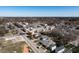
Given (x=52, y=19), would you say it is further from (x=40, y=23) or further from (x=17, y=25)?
(x=17, y=25)

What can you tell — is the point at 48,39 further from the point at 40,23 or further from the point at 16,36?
the point at 16,36

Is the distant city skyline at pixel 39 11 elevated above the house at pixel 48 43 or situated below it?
above

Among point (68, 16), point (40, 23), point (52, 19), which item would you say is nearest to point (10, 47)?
point (40, 23)

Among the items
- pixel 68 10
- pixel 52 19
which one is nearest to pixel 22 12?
pixel 52 19

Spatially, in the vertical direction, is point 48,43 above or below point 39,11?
below

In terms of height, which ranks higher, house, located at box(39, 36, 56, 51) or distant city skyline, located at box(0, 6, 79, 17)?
distant city skyline, located at box(0, 6, 79, 17)

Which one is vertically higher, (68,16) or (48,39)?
Answer: (68,16)
